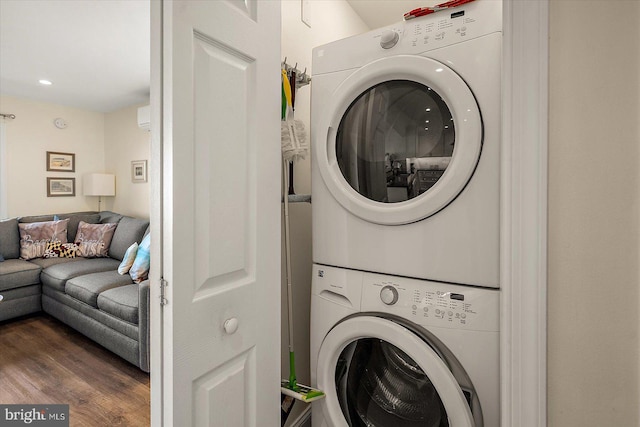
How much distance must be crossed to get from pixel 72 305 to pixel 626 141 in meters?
3.74

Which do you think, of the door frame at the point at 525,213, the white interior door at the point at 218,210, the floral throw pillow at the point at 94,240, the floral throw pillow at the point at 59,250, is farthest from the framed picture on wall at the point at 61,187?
the door frame at the point at 525,213

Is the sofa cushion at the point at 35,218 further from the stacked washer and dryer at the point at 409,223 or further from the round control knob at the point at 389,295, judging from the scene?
the round control knob at the point at 389,295

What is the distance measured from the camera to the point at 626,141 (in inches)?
22.7

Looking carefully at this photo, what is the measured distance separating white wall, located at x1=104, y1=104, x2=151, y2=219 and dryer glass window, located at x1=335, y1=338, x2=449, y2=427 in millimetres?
4226

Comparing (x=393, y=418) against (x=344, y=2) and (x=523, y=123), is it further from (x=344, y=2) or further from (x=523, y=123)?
(x=344, y=2)

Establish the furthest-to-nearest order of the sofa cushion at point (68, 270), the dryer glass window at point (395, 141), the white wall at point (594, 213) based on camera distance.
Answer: the sofa cushion at point (68, 270) < the dryer glass window at point (395, 141) < the white wall at point (594, 213)

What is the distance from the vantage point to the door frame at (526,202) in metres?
0.64

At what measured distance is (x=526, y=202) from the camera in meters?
0.66

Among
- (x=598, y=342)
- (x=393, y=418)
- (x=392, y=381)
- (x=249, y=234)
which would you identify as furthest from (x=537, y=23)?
(x=393, y=418)

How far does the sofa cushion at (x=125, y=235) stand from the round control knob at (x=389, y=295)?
130 inches

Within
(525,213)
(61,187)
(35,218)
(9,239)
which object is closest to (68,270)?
(9,239)

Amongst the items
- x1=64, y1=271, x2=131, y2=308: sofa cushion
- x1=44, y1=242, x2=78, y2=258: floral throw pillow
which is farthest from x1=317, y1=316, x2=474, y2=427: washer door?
x1=44, y1=242, x2=78, y2=258: floral throw pillow

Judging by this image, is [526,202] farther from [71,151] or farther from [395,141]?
[71,151]

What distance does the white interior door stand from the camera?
817 mm
